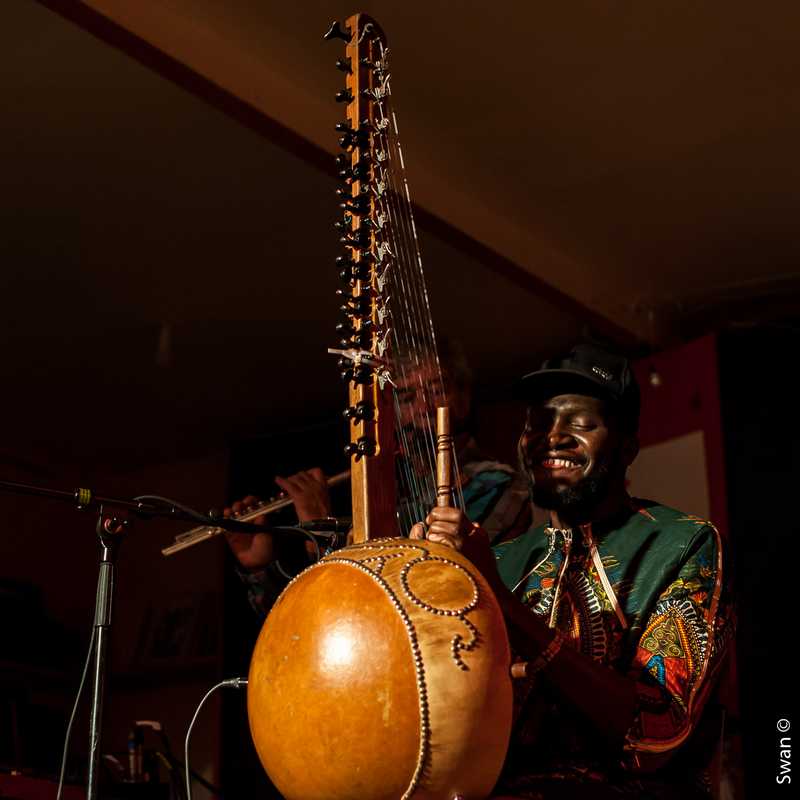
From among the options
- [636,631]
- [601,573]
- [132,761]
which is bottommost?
[132,761]

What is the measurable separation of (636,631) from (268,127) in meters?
2.36

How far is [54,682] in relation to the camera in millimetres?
6465

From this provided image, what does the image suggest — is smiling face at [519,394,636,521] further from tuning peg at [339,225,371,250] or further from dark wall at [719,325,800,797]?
dark wall at [719,325,800,797]

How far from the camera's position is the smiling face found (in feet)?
7.60

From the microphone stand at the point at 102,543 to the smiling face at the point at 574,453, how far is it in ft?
2.19

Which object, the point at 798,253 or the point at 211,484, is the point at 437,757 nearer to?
the point at 798,253

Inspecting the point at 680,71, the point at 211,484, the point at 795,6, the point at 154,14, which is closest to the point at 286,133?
the point at 154,14

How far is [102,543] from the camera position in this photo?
191 cm

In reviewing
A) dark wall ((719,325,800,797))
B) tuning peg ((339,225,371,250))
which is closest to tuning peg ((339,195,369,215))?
tuning peg ((339,225,371,250))

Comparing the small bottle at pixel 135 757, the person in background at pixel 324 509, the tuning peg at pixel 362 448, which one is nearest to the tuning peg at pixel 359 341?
the tuning peg at pixel 362 448

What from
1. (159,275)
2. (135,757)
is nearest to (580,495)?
(135,757)

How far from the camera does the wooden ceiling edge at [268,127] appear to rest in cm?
339

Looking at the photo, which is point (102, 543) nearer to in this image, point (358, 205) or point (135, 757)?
point (358, 205)

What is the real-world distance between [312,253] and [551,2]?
1593mm
